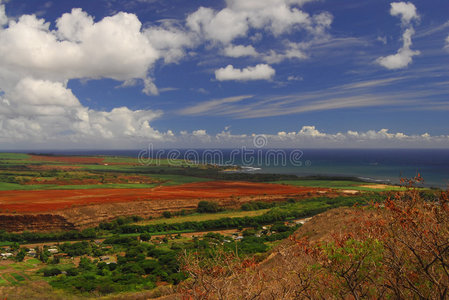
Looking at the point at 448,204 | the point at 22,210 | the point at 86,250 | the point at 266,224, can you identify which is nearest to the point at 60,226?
the point at 22,210

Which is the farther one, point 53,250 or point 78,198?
point 78,198

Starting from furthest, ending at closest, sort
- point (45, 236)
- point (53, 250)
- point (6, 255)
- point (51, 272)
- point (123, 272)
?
point (45, 236), point (53, 250), point (6, 255), point (123, 272), point (51, 272)

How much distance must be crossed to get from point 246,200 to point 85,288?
4080 centimetres

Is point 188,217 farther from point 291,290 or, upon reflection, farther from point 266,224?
point 291,290

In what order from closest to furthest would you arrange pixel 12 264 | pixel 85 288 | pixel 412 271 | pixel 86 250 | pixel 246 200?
pixel 412 271, pixel 85 288, pixel 12 264, pixel 86 250, pixel 246 200

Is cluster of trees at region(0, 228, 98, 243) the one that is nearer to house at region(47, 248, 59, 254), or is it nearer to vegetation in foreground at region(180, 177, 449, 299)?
house at region(47, 248, 59, 254)

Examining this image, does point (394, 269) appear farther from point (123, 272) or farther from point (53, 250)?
point (53, 250)

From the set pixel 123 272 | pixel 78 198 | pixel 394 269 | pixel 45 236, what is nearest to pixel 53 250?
pixel 45 236

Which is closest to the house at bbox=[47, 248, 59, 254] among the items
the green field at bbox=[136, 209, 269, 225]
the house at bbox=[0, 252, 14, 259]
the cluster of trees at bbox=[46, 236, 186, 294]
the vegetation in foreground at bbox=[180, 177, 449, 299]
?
the cluster of trees at bbox=[46, 236, 186, 294]

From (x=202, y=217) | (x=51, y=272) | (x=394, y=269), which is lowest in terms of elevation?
(x=202, y=217)

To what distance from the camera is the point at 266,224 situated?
43625 mm

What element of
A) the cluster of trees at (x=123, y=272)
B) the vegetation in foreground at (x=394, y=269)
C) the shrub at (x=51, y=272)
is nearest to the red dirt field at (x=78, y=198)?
the cluster of trees at (x=123, y=272)

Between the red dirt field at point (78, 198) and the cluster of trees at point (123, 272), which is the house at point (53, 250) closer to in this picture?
the cluster of trees at point (123, 272)

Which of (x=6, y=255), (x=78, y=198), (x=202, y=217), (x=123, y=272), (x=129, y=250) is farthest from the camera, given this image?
(x=78, y=198)
